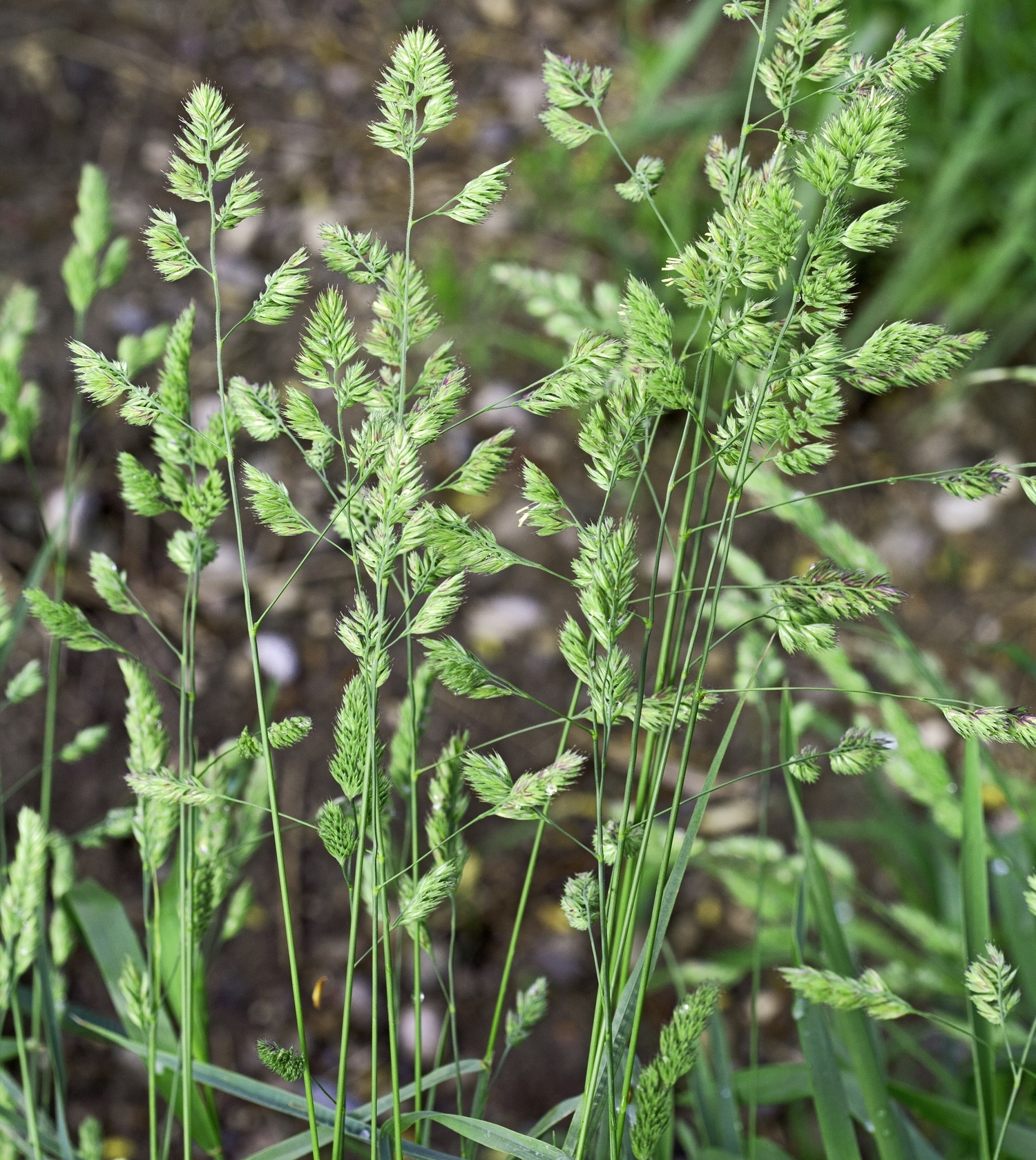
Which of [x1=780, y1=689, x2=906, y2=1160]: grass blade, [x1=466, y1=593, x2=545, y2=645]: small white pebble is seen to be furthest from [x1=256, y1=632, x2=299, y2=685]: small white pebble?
[x1=780, y1=689, x2=906, y2=1160]: grass blade

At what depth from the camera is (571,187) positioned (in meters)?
2.12

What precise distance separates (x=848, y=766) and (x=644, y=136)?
5.72 ft

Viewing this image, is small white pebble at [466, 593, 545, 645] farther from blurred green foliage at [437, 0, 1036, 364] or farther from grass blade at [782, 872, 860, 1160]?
grass blade at [782, 872, 860, 1160]

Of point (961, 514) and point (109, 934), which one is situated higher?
point (961, 514)

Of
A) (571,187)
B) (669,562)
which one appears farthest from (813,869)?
(571,187)

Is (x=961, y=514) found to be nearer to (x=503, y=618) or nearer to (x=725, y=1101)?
(x=503, y=618)

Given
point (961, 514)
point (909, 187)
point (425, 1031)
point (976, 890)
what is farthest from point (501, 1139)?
point (909, 187)

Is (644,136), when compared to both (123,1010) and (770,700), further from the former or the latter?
(123,1010)

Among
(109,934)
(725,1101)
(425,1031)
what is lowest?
(425,1031)

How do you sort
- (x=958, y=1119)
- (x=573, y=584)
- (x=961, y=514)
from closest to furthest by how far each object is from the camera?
1. (x=573, y=584)
2. (x=958, y=1119)
3. (x=961, y=514)

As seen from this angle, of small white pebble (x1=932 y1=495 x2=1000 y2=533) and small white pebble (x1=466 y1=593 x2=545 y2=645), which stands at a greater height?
small white pebble (x1=932 y1=495 x2=1000 y2=533)

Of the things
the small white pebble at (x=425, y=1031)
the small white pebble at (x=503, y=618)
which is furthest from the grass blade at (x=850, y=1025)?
the small white pebble at (x=503, y=618)

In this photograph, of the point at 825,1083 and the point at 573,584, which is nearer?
the point at 573,584

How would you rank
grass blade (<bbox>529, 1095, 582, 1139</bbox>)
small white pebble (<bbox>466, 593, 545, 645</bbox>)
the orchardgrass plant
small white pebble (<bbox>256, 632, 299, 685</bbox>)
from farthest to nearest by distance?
small white pebble (<bbox>466, 593, 545, 645</bbox>)
small white pebble (<bbox>256, 632, 299, 685</bbox>)
grass blade (<bbox>529, 1095, 582, 1139</bbox>)
the orchardgrass plant
